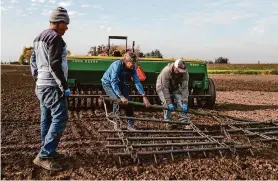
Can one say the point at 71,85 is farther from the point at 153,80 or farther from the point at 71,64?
the point at 153,80

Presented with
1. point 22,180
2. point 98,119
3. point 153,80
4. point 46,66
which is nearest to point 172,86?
point 98,119

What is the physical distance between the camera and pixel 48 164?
4.17 metres

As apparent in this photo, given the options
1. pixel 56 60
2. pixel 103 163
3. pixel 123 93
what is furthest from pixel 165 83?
pixel 56 60

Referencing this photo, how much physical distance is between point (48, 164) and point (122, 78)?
259cm

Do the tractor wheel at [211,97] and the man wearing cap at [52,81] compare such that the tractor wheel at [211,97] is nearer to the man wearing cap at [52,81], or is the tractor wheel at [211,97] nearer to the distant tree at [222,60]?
the man wearing cap at [52,81]

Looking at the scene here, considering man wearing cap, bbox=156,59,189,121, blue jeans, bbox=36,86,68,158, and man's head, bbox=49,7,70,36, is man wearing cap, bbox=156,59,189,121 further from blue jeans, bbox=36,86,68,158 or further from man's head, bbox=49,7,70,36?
man's head, bbox=49,7,70,36

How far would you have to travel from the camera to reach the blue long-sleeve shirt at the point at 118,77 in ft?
20.1

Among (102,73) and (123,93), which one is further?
(102,73)

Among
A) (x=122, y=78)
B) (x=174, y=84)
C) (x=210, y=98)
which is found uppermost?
(x=122, y=78)

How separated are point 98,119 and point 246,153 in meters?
3.63

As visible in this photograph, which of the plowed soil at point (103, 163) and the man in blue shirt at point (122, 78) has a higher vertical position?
the man in blue shirt at point (122, 78)

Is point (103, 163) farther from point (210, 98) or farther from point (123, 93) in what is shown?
point (210, 98)

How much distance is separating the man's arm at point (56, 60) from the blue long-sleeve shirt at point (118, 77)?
1.96 metres

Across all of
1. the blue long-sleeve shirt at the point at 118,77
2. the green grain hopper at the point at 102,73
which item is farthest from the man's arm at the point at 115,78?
the green grain hopper at the point at 102,73
